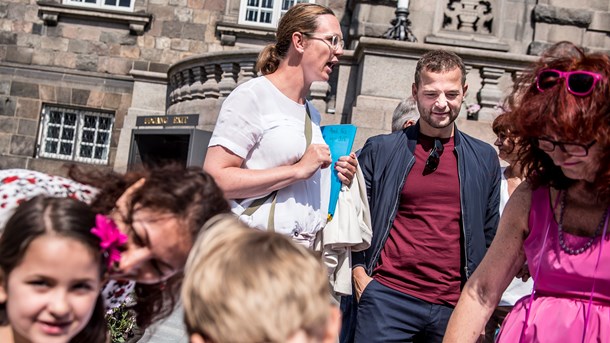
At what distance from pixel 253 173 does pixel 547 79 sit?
1.20 meters

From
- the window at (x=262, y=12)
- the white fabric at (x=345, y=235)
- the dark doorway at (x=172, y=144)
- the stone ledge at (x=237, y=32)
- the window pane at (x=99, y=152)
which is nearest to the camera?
the white fabric at (x=345, y=235)

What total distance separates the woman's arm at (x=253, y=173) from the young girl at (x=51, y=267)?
3.51ft

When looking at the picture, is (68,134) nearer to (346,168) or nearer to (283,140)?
(346,168)

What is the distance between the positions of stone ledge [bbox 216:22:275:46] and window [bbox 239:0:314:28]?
26 centimetres

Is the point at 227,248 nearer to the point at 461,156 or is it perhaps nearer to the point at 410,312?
the point at 410,312

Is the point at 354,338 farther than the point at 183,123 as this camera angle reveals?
No

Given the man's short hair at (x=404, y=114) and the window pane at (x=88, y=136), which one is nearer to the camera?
the man's short hair at (x=404, y=114)

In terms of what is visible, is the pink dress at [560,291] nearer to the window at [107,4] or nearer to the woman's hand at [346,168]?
the woman's hand at [346,168]

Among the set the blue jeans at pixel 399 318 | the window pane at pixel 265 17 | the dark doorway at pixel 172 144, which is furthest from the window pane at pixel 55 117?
the blue jeans at pixel 399 318

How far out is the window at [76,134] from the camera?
15.8m

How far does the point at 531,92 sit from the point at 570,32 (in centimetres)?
901

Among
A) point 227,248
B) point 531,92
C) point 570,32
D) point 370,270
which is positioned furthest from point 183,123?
point 227,248

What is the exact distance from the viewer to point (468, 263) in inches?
149

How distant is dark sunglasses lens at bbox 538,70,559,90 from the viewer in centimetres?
253
